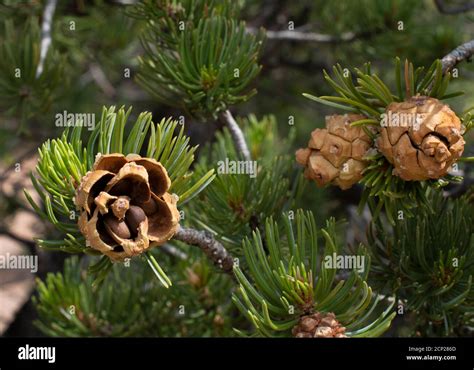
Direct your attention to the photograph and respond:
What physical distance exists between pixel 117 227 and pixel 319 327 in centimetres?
15

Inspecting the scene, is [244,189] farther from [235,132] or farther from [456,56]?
[456,56]

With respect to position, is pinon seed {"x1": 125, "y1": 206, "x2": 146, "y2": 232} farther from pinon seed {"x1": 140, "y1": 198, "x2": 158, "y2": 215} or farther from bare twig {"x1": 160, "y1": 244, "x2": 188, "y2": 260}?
bare twig {"x1": 160, "y1": 244, "x2": 188, "y2": 260}

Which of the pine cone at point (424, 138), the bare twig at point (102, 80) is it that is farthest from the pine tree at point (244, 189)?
the bare twig at point (102, 80)

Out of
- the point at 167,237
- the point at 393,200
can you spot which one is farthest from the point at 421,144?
the point at 167,237

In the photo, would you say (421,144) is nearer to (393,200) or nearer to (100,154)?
(393,200)

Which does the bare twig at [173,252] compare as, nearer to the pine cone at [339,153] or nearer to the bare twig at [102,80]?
the pine cone at [339,153]

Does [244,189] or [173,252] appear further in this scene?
[173,252]

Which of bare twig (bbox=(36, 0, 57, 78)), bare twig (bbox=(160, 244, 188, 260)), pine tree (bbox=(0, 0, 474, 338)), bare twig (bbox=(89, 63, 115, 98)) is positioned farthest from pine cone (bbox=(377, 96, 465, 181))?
bare twig (bbox=(89, 63, 115, 98))

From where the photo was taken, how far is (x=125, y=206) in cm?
44

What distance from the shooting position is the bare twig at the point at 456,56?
0.50 meters

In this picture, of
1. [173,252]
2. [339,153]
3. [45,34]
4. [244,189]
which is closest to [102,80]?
[45,34]

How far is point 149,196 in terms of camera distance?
1.49 feet

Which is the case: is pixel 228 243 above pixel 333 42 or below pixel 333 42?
below
